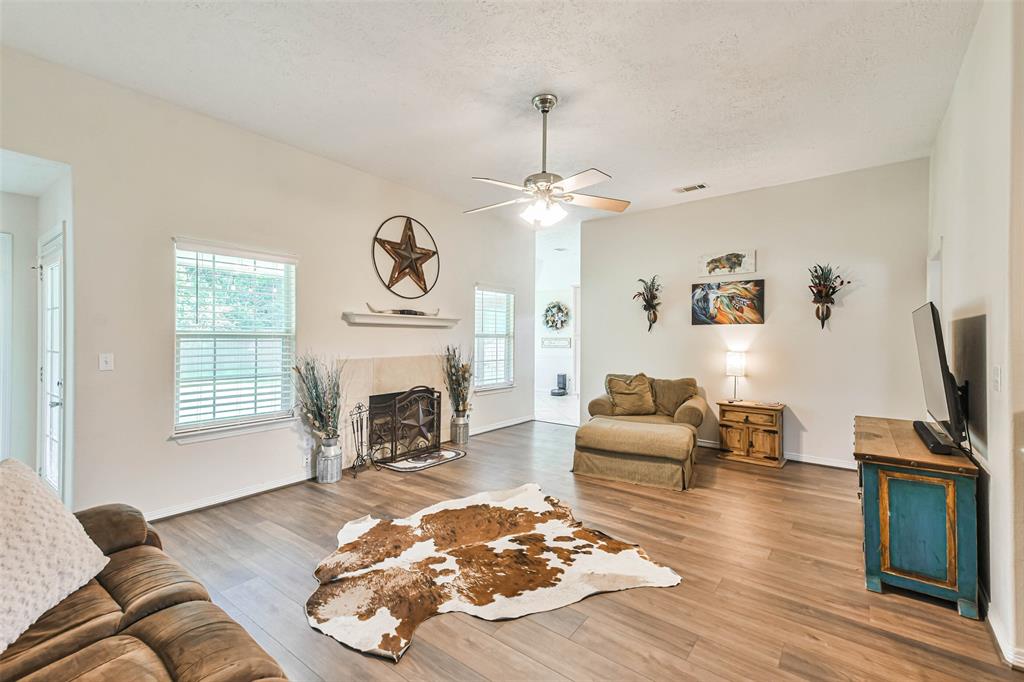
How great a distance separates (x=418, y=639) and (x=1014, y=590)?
244 cm

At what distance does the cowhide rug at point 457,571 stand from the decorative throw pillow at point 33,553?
991 millimetres

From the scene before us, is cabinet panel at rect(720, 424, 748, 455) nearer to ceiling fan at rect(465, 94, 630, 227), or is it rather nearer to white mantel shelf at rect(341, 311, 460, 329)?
ceiling fan at rect(465, 94, 630, 227)

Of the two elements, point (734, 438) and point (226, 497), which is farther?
point (734, 438)

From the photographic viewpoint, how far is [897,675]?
1.79 metres

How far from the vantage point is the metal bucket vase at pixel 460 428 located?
218 inches

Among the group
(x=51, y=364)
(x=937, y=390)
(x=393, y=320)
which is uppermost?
(x=393, y=320)

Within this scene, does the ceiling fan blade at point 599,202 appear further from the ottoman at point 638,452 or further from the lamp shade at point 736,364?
the lamp shade at point 736,364

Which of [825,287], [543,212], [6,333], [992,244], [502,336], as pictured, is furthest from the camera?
[502,336]

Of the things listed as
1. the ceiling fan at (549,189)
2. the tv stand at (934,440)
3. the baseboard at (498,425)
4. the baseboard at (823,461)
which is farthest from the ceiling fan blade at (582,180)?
the baseboard at (498,425)

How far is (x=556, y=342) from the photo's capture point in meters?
11.1

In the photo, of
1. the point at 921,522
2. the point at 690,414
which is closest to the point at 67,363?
the point at 690,414

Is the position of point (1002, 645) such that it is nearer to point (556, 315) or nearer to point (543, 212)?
point (543, 212)

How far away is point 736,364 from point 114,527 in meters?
5.14

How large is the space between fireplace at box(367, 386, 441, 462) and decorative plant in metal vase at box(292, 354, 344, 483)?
1.66ft
